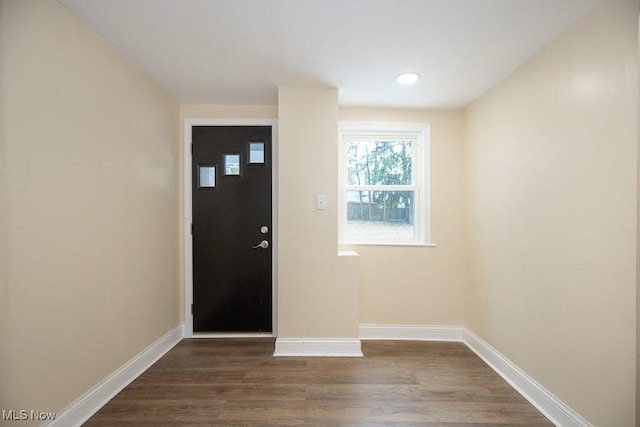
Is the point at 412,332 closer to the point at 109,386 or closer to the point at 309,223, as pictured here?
the point at 309,223


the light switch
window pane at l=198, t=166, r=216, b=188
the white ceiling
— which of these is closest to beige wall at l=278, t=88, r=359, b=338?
the light switch

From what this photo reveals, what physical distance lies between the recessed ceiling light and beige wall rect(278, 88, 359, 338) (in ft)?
1.85

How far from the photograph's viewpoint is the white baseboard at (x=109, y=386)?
5.69 ft

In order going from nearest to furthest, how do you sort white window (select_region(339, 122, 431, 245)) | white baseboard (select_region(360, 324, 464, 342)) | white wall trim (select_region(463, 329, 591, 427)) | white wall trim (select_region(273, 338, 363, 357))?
1. white wall trim (select_region(463, 329, 591, 427))
2. white wall trim (select_region(273, 338, 363, 357))
3. white baseboard (select_region(360, 324, 464, 342))
4. white window (select_region(339, 122, 431, 245))

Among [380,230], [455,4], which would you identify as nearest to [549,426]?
[380,230]

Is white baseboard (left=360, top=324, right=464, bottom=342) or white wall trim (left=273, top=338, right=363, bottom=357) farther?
white baseboard (left=360, top=324, right=464, bottom=342)

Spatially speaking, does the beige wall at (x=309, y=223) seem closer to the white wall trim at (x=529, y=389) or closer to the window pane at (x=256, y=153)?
the window pane at (x=256, y=153)

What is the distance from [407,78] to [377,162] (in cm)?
97

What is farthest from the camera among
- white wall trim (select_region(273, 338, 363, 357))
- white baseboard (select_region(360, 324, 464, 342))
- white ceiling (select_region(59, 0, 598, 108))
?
white baseboard (select_region(360, 324, 464, 342))

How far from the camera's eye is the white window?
3232 mm

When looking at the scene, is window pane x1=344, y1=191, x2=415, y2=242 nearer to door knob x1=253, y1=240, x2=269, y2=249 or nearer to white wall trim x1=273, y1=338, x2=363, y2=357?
door knob x1=253, y1=240, x2=269, y2=249
